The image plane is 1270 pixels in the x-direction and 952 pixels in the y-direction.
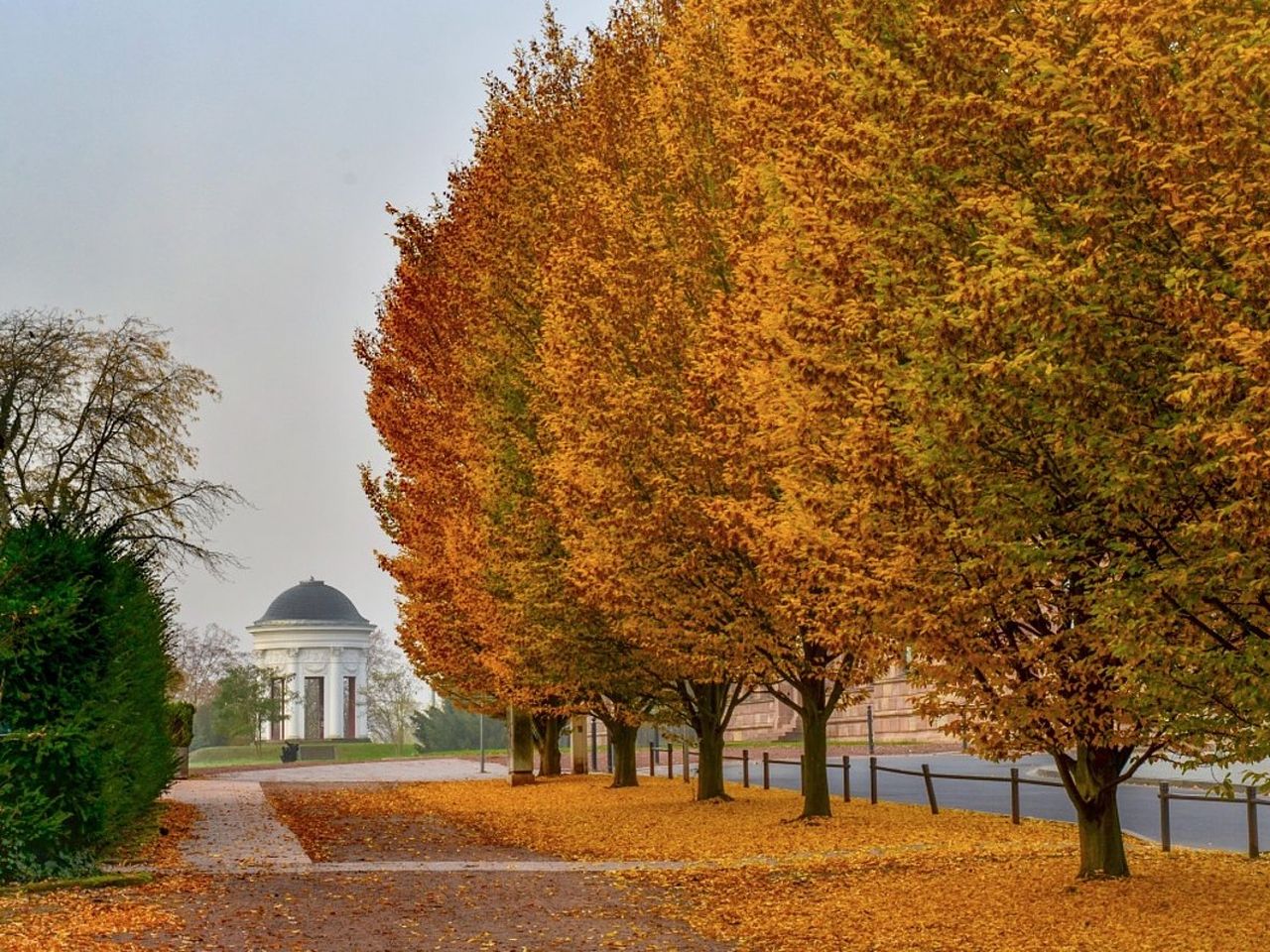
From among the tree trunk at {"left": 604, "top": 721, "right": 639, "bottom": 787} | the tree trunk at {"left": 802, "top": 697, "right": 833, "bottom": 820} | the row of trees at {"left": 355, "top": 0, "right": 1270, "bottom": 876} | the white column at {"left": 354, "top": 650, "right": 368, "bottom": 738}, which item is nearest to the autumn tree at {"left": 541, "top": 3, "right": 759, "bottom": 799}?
the row of trees at {"left": 355, "top": 0, "right": 1270, "bottom": 876}

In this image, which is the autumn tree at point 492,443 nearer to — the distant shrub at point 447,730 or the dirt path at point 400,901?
the dirt path at point 400,901

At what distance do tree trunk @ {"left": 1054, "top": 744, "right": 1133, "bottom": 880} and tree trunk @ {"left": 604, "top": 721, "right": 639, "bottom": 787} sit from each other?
1808 cm

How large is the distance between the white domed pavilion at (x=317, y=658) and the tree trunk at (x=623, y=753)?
7233 centimetres

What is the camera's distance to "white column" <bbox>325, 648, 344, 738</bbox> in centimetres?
10281

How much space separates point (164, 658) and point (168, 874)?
34.5 ft

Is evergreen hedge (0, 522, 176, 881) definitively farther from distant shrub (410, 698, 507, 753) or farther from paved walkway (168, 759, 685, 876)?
distant shrub (410, 698, 507, 753)

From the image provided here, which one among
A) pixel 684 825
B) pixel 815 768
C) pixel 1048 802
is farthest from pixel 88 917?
pixel 1048 802

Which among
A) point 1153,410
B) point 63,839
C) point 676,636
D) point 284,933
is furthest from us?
point 676,636

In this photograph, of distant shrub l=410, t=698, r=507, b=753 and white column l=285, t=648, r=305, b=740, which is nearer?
distant shrub l=410, t=698, r=507, b=753

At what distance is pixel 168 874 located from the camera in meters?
16.0

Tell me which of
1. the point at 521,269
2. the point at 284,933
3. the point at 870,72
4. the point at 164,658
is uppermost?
the point at 521,269

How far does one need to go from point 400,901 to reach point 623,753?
18.1 meters

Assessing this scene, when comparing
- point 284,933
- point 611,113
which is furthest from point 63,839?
point 611,113

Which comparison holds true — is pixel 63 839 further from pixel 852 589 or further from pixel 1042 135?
pixel 1042 135
